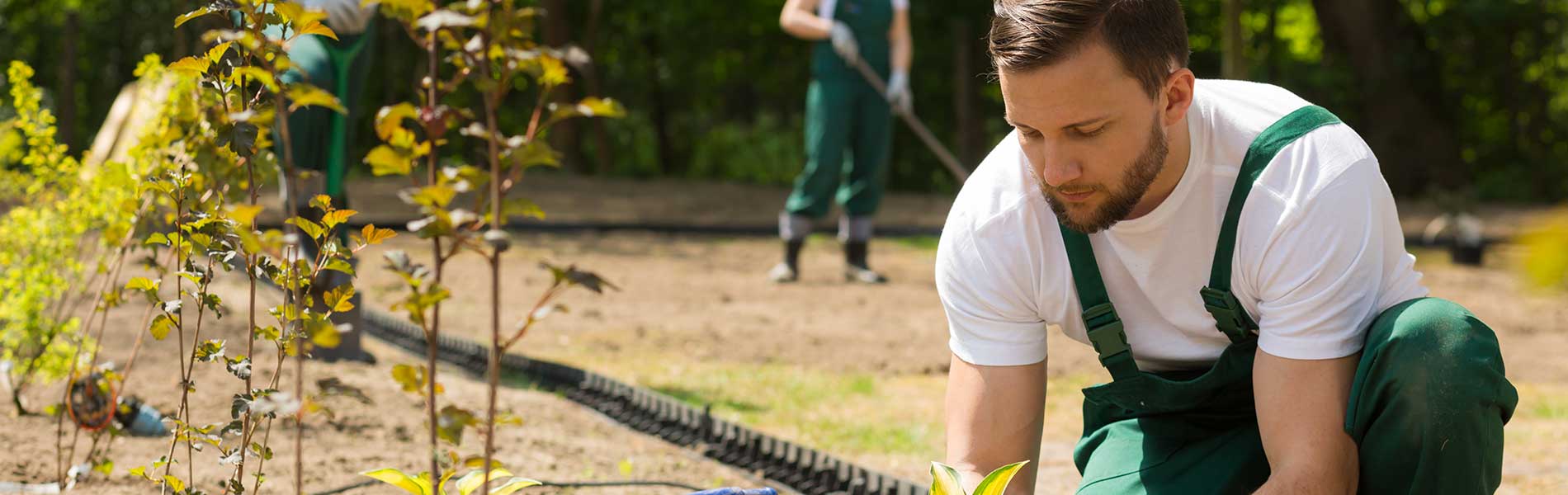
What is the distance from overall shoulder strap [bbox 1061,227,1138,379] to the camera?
202 centimetres

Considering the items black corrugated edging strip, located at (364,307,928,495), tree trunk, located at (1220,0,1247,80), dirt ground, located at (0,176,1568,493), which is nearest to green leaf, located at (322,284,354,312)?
dirt ground, located at (0,176,1568,493)

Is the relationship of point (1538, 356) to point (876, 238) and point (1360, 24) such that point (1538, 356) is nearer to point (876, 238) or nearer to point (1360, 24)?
point (876, 238)

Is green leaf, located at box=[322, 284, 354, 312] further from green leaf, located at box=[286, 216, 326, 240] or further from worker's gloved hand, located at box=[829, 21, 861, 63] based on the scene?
worker's gloved hand, located at box=[829, 21, 861, 63]

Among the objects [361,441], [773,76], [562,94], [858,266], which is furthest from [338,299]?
[773,76]

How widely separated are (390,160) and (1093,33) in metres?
0.94

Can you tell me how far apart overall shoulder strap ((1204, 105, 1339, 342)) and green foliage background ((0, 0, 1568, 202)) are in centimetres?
1022

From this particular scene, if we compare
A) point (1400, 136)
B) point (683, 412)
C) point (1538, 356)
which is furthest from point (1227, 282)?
point (1400, 136)

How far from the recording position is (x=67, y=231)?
2895 mm

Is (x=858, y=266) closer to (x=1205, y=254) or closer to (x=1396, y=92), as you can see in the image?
(x=1205, y=254)

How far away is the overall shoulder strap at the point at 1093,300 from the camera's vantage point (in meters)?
2.02

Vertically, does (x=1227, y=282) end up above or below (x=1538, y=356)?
above

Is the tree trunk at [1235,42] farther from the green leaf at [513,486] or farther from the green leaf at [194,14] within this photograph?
the green leaf at [194,14]

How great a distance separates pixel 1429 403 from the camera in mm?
1831

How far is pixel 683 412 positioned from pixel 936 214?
282 inches
